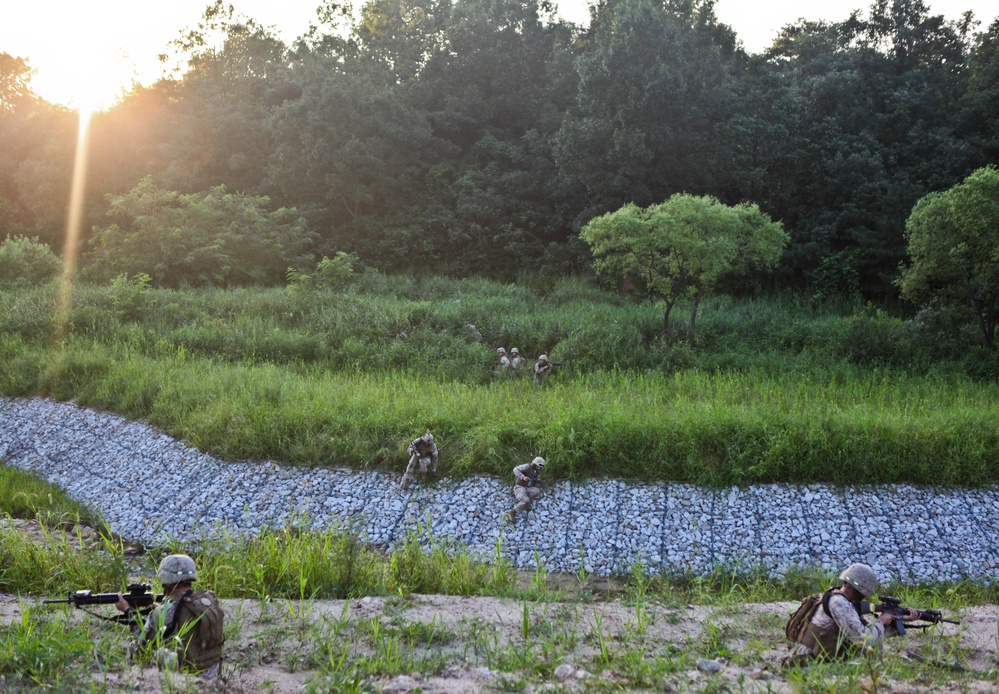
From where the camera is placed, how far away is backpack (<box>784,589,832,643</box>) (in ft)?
20.0

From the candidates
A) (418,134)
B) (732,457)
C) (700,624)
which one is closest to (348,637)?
(700,624)

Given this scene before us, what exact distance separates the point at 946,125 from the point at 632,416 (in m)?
24.9

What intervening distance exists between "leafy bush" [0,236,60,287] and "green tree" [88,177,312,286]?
158cm

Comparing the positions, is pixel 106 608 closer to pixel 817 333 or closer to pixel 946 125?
pixel 817 333

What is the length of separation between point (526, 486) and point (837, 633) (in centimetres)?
653

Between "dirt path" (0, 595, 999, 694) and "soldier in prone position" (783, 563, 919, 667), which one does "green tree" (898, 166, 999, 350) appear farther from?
"soldier in prone position" (783, 563, 919, 667)

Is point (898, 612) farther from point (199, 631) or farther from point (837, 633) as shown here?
point (199, 631)

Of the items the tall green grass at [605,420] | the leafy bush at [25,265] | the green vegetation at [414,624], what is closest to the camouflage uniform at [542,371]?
the tall green grass at [605,420]

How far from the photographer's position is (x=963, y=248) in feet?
57.0

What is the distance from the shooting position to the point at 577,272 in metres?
32.0

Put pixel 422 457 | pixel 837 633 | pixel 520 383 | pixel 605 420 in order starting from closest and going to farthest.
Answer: pixel 837 633 → pixel 422 457 → pixel 605 420 → pixel 520 383

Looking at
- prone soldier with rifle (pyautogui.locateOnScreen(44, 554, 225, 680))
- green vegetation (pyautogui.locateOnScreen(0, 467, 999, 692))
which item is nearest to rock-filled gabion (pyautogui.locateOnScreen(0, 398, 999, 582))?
green vegetation (pyautogui.locateOnScreen(0, 467, 999, 692))

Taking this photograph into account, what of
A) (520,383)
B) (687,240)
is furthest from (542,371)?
(687,240)

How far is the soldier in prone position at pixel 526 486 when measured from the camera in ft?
39.1
